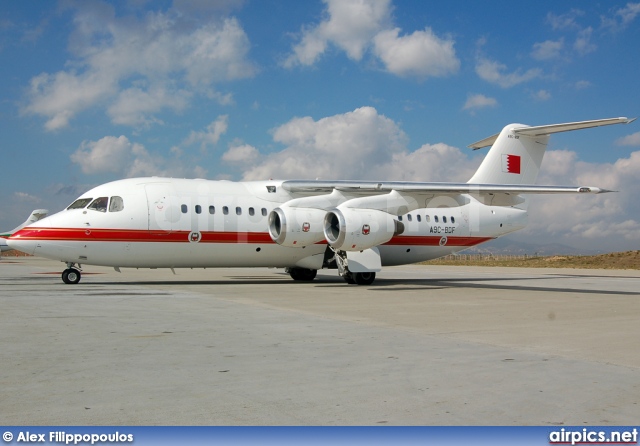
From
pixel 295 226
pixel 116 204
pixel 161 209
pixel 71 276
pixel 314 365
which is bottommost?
pixel 314 365

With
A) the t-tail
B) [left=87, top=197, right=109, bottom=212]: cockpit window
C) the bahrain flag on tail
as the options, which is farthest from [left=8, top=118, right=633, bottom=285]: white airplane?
the bahrain flag on tail

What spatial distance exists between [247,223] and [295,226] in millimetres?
1862

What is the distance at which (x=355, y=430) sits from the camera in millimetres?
4773

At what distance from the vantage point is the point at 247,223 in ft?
70.4

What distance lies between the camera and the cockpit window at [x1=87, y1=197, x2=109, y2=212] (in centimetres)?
1975

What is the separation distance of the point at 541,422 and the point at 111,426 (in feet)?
10.9

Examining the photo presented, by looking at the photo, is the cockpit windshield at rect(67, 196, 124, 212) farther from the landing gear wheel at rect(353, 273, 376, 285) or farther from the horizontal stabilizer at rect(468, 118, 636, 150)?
the horizontal stabilizer at rect(468, 118, 636, 150)

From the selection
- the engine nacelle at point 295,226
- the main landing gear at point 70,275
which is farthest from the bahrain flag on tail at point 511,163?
the main landing gear at point 70,275

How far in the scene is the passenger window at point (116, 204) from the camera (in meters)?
19.8

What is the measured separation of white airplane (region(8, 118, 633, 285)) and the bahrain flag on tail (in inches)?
73.6

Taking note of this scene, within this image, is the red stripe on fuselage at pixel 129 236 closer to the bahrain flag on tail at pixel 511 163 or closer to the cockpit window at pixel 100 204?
the cockpit window at pixel 100 204

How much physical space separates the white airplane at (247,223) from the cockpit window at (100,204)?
1.2 inches

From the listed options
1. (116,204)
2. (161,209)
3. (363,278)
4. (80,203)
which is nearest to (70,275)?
(80,203)

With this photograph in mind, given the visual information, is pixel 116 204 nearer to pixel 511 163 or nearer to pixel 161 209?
pixel 161 209
